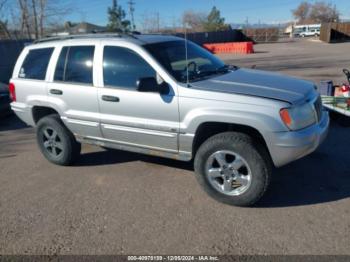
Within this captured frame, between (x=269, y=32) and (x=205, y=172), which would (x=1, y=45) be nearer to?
(x=205, y=172)

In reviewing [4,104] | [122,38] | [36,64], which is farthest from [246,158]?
[4,104]

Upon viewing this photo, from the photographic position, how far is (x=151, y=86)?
4.11m

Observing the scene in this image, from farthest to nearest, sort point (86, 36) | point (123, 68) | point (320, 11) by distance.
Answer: point (320, 11) < point (86, 36) < point (123, 68)

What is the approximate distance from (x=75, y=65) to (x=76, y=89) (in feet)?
1.16

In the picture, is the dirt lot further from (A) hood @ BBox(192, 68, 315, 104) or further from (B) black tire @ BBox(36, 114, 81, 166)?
(A) hood @ BBox(192, 68, 315, 104)

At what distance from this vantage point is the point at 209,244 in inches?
132

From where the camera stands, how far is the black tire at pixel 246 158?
3801 millimetres

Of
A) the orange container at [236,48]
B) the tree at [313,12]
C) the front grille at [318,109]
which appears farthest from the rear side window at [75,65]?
the tree at [313,12]

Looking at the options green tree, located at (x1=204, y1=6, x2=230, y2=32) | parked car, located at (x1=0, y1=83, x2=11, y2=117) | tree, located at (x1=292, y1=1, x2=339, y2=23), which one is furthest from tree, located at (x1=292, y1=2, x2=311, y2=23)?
parked car, located at (x1=0, y1=83, x2=11, y2=117)

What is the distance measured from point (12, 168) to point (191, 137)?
3.24 m

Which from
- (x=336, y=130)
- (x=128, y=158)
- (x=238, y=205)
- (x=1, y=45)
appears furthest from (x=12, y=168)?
(x=1, y=45)

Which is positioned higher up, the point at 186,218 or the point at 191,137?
the point at 191,137

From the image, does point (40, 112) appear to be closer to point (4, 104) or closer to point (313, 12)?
point (4, 104)

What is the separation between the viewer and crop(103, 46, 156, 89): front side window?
4.40m
